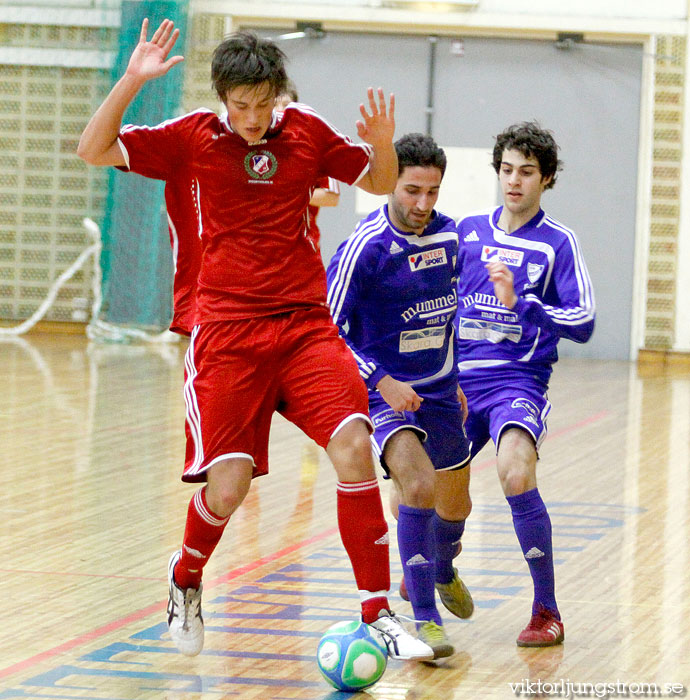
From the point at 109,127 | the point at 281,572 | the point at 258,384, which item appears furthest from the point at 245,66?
the point at 281,572

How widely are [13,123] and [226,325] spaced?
31.6ft

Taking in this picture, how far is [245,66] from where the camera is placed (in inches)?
115

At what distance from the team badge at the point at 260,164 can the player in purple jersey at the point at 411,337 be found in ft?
1.42

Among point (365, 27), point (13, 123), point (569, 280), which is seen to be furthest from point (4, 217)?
point (569, 280)

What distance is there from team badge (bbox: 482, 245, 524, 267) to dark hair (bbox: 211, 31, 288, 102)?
1.00 m

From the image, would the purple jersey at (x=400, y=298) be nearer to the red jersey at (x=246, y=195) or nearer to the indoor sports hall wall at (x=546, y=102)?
the red jersey at (x=246, y=195)

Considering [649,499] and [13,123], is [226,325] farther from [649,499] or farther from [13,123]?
[13,123]

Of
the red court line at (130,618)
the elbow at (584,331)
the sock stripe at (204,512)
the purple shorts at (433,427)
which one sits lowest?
the red court line at (130,618)

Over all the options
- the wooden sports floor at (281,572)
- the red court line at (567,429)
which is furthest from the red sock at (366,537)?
the red court line at (567,429)

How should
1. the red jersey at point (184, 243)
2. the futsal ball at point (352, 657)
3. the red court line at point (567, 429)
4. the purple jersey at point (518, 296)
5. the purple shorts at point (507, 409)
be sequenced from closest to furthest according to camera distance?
1. the futsal ball at point (352, 657)
2. the red jersey at point (184, 243)
3. the purple shorts at point (507, 409)
4. the purple jersey at point (518, 296)
5. the red court line at point (567, 429)

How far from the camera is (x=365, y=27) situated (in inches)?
466

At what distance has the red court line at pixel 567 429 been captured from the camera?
6.23 metres

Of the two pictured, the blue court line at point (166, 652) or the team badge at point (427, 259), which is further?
the team badge at point (427, 259)

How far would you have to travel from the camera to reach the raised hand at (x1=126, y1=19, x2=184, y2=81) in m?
2.99
